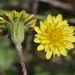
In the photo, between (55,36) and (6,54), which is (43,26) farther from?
(6,54)

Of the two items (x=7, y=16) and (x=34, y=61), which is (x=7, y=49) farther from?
(x=7, y=16)

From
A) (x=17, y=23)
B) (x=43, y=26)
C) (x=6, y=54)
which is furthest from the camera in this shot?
(x=6, y=54)

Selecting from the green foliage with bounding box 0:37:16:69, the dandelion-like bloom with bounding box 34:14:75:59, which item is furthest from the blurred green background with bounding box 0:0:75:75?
the dandelion-like bloom with bounding box 34:14:75:59

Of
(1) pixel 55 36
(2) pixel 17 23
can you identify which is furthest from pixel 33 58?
(2) pixel 17 23

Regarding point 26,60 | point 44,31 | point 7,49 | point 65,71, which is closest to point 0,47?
point 7,49

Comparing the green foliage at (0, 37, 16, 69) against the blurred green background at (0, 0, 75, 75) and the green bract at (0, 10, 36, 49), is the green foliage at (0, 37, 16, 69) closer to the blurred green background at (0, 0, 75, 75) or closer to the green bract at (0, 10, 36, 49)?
the blurred green background at (0, 0, 75, 75)

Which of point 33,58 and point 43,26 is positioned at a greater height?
point 43,26

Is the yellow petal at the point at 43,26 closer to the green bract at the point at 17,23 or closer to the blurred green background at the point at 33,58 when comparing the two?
the green bract at the point at 17,23
